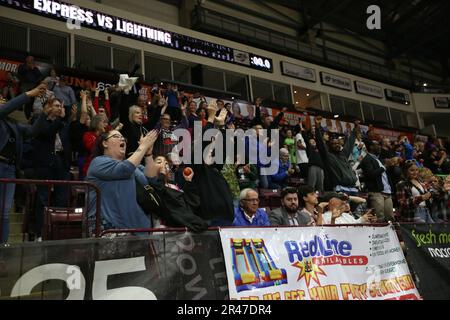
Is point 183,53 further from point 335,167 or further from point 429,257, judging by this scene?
point 429,257

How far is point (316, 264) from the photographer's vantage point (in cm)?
391

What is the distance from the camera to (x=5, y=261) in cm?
248

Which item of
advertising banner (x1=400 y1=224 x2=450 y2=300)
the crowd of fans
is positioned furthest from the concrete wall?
advertising banner (x1=400 y1=224 x2=450 y2=300)

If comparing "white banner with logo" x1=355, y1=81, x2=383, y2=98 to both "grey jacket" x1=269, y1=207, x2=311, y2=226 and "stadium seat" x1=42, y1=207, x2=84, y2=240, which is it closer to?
"grey jacket" x1=269, y1=207, x2=311, y2=226

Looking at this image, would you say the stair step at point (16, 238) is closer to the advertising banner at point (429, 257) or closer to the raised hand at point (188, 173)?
the raised hand at point (188, 173)

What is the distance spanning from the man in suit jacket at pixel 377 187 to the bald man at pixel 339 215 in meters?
1.87

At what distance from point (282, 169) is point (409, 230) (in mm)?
3312

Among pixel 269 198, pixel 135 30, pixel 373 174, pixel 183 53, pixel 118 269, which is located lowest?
pixel 118 269

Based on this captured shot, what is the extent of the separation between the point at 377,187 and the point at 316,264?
14.5ft

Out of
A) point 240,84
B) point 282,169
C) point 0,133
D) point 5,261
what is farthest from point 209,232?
point 240,84

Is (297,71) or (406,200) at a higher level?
(297,71)

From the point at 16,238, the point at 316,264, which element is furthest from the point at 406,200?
the point at 16,238

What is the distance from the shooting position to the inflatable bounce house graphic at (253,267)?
11.1 ft

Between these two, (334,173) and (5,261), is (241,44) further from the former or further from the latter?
(5,261)
